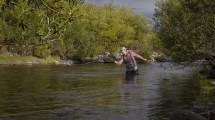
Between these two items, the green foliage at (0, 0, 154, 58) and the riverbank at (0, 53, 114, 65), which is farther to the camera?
the green foliage at (0, 0, 154, 58)

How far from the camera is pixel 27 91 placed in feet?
79.0

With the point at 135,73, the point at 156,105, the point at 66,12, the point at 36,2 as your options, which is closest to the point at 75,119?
the point at 156,105

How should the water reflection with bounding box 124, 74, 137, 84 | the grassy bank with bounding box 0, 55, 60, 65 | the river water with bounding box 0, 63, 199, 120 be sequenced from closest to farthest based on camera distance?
the river water with bounding box 0, 63, 199, 120 < the water reflection with bounding box 124, 74, 137, 84 < the grassy bank with bounding box 0, 55, 60, 65

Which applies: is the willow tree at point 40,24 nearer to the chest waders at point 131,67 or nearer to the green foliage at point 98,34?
the chest waders at point 131,67

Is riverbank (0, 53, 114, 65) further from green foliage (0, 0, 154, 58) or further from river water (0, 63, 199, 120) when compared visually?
river water (0, 63, 199, 120)

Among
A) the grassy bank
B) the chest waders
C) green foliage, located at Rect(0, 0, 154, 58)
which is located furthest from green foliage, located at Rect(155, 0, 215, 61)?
the grassy bank

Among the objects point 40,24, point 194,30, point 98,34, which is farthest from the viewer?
point 98,34

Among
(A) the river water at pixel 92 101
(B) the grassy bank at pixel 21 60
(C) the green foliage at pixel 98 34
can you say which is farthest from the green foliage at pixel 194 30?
(B) the grassy bank at pixel 21 60

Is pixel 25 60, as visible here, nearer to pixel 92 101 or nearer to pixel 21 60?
pixel 21 60

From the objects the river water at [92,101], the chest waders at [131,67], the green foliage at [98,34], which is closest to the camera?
the river water at [92,101]

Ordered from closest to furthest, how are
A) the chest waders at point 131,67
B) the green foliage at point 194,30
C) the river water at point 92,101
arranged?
the river water at point 92,101, the green foliage at point 194,30, the chest waders at point 131,67

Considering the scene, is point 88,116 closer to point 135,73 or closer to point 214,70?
point 214,70

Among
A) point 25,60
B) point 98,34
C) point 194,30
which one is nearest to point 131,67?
point 194,30

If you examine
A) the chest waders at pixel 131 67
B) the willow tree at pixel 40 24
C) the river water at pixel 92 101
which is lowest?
the river water at pixel 92 101
